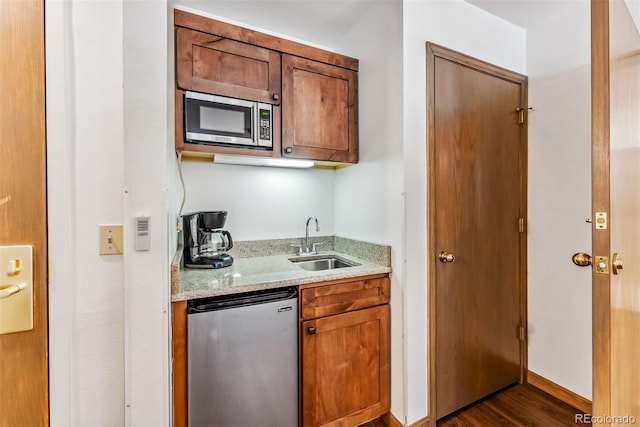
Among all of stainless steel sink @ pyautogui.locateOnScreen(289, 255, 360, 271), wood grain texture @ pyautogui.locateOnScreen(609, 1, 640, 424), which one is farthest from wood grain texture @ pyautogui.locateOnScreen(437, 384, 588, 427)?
stainless steel sink @ pyautogui.locateOnScreen(289, 255, 360, 271)

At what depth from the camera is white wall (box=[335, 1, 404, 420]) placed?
152 centimetres

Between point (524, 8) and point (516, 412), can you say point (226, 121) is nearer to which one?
point (524, 8)

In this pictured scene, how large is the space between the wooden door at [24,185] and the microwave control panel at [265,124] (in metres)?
0.89

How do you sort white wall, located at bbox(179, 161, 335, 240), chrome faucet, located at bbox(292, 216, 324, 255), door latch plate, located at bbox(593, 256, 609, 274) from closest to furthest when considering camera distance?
1. door latch plate, located at bbox(593, 256, 609, 274)
2. white wall, located at bbox(179, 161, 335, 240)
3. chrome faucet, located at bbox(292, 216, 324, 255)

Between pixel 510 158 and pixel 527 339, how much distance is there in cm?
126

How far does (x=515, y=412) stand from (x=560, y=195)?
1.36m

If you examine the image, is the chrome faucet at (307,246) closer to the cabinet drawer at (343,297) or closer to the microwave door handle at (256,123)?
the cabinet drawer at (343,297)

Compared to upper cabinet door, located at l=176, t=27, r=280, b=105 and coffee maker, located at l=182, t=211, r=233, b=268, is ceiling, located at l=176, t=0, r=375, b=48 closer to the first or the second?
upper cabinet door, located at l=176, t=27, r=280, b=105

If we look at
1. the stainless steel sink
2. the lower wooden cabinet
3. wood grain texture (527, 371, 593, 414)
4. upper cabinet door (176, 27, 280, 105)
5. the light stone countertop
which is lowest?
wood grain texture (527, 371, 593, 414)

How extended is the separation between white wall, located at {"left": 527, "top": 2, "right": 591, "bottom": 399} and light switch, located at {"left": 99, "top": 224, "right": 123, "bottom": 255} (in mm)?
2392

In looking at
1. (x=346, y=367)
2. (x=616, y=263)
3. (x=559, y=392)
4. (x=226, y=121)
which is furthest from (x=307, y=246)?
(x=559, y=392)

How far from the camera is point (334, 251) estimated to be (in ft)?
7.04

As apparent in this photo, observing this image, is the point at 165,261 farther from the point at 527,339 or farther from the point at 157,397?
the point at 527,339

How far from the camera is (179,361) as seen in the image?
1.15 metres
